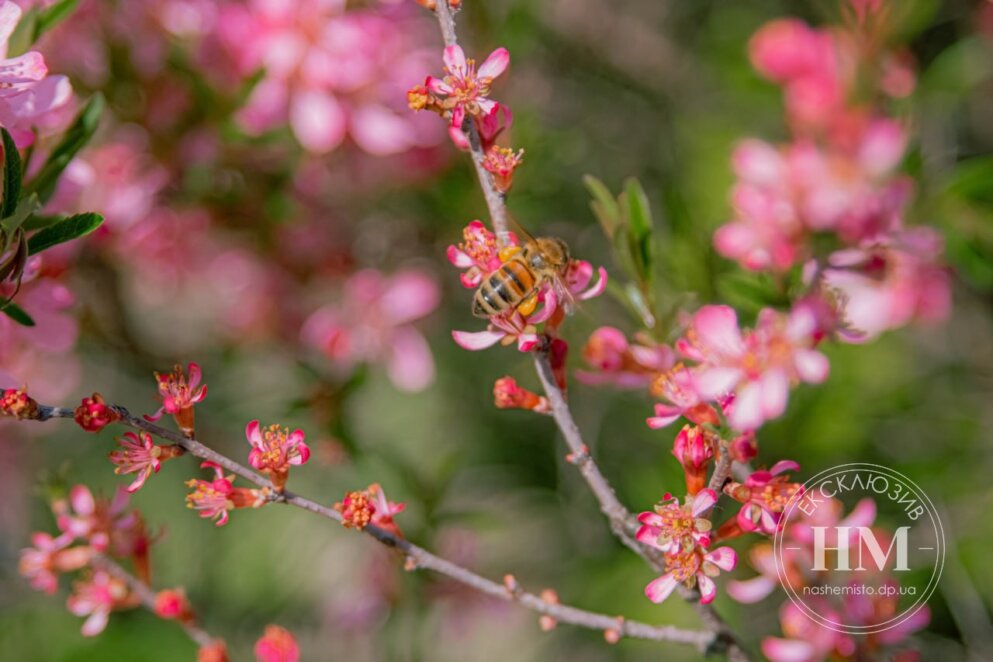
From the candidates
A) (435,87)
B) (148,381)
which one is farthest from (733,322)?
(148,381)

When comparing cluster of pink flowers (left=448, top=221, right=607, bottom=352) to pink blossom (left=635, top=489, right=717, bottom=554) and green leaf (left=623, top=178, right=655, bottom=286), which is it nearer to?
green leaf (left=623, top=178, right=655, bottom=286)

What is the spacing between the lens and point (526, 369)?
5.74 ft

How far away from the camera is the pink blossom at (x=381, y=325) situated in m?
1.62

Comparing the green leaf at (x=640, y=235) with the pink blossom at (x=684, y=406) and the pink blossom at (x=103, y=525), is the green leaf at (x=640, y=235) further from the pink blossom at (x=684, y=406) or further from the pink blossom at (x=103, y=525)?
the pink blossom at (x=103, y=525)

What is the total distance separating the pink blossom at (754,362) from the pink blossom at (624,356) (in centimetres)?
9

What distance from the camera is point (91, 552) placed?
94 centimetres

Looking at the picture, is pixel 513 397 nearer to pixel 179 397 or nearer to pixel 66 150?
pixel 179 397

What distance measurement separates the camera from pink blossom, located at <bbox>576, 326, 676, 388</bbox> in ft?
2.94

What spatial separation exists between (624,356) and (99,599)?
0.64 metres

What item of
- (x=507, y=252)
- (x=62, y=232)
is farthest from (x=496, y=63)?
(x=62, y=232)

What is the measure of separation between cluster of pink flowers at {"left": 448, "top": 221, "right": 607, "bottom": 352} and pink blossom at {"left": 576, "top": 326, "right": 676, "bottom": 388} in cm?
7

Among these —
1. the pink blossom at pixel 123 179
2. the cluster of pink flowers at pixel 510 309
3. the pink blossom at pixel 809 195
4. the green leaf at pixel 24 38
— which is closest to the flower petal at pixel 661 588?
the cluster of pink flowers at pixel 510 309

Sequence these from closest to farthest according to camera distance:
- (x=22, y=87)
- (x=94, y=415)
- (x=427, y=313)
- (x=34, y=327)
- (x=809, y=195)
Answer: (x=94, y=415) < (x=22, y=87) < (x=34, y=327) < (x=809, y=195) < (x=427, y=313)

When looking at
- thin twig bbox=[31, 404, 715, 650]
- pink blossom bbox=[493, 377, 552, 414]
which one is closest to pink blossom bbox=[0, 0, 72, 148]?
thin twig bbox=[31, 404, 715, 650]
